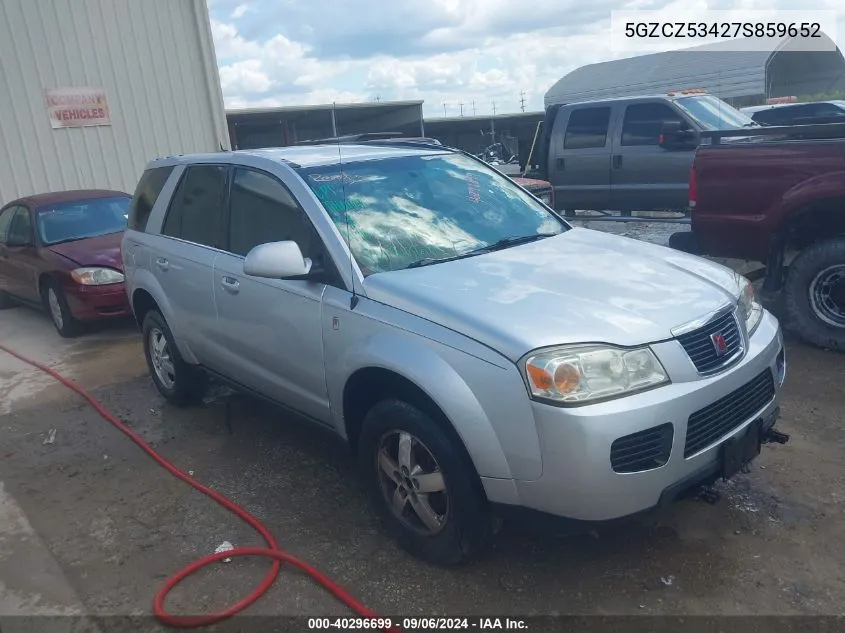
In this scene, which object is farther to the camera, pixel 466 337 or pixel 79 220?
pixel 79 220

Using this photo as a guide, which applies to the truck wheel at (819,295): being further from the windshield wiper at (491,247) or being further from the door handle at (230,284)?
the door handle at (230,284)

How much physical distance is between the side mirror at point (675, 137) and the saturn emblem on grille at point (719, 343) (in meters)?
6.56

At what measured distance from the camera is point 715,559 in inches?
119

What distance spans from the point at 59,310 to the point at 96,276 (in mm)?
725

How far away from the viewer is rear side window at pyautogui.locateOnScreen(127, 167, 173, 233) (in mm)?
5117

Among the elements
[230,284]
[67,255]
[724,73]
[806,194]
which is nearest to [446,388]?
[230,284]

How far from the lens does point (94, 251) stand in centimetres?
763

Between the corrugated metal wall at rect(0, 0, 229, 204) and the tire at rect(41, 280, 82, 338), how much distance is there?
431cm

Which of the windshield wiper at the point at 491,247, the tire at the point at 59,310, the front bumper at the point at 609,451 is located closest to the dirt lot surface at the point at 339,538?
the front bumper at the point at 609,451

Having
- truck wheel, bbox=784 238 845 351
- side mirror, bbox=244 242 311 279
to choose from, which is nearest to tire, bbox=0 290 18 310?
side mirror, bbox=244 242 311 279

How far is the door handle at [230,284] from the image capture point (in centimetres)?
401

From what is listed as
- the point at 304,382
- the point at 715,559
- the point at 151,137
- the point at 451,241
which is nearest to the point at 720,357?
the point at 715,559

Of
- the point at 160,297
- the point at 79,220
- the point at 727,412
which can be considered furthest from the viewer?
the point at 79,220

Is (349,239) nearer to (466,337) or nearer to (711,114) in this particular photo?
(466,337)
